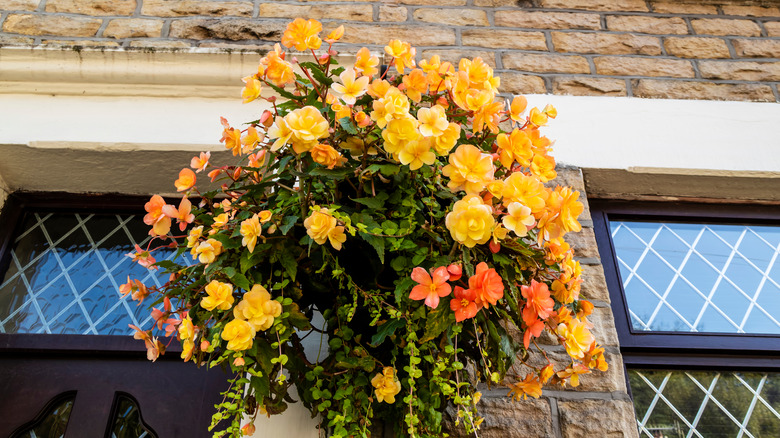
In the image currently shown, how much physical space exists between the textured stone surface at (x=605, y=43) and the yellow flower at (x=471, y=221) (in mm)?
1615

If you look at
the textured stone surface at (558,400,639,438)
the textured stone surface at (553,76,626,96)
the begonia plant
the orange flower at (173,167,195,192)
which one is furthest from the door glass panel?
the textured stone surface at (553,76,626,96)

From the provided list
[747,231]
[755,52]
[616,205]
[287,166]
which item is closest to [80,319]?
[287,166]

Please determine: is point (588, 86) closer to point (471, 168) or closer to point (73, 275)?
point (471, 168)

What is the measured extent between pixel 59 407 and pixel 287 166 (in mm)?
1341

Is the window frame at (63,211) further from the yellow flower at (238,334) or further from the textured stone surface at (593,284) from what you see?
the textured stone surface at (593,284)

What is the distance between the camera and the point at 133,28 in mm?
2184

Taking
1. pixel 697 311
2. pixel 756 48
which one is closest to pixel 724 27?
pixel 756 48

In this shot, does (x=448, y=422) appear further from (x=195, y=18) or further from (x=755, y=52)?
(x=755, y=52)

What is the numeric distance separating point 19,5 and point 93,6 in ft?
1.02

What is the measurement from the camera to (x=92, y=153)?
1.95 metres

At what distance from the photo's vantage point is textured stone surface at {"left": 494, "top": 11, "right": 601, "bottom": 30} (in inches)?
91.4

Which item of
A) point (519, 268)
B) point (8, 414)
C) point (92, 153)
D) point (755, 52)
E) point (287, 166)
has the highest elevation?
point (755, 52)

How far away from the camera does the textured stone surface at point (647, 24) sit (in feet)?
7.70

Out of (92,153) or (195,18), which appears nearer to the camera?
(92,153)
